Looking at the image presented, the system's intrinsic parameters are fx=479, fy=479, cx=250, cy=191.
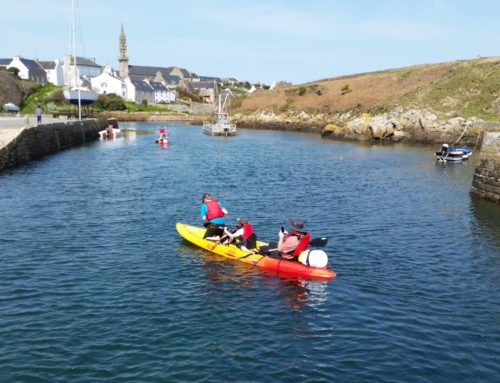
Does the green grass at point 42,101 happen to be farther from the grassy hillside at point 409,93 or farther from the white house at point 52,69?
the grassy hillside at point 409,93

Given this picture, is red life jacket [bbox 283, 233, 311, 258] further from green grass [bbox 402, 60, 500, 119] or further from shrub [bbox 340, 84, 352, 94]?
shrub [bbox 340, 84, 352, 94]

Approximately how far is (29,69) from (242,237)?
444 feet

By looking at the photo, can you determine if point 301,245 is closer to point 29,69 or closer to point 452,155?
point 452,155

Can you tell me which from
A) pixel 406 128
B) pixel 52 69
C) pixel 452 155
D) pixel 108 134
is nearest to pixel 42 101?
pixel 108 134

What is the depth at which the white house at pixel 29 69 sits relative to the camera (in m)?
132

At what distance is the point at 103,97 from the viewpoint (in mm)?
131250

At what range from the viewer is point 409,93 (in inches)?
3595

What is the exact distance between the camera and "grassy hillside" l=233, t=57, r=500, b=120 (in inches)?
3009

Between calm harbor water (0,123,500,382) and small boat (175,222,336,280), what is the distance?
334mm

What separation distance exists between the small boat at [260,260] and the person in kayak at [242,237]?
22 cm

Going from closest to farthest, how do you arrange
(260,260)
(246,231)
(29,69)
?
1. (260,260)
2. (246,231)
3. (29,69)

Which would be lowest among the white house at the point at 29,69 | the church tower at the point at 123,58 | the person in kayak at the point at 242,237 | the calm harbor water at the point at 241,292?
the calm harbor water at the point at 241,292

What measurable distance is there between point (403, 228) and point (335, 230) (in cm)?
360

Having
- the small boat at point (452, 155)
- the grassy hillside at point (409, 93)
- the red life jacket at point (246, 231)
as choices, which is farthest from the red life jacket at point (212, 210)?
the grassy hillside at point (409, 93)
